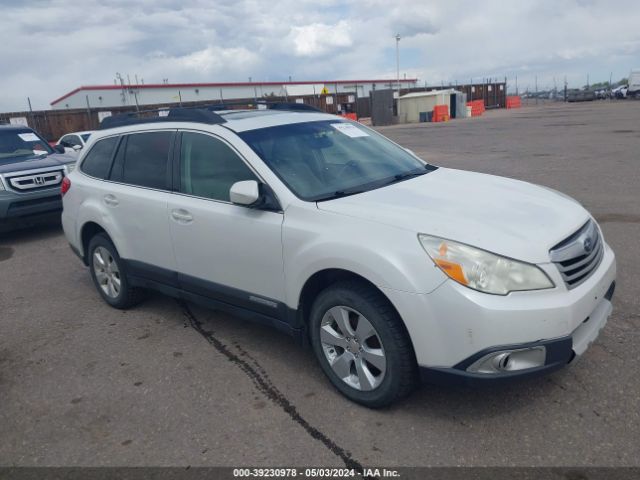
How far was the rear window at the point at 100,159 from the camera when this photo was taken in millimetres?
5005

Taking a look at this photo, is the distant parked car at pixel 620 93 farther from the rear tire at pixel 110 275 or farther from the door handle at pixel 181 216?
the door handle at pixel 181 216

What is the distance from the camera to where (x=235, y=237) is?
12.0 ft

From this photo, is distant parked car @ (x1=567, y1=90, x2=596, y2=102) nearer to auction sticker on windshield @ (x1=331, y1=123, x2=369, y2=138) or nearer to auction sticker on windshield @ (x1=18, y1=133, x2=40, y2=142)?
auction sticker on windshield @ (x1=18, y1=133, x2=40, y2=142)

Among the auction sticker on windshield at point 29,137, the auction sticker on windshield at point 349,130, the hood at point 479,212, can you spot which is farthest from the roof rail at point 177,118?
the auction sticker on windshield at point 29,137

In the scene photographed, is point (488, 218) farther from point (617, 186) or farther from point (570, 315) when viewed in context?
point (617, 186)

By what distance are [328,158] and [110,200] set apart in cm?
212

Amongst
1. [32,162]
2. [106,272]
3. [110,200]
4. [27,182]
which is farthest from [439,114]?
[110,200]

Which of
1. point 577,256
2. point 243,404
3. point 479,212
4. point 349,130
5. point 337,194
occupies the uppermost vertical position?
point 349,130

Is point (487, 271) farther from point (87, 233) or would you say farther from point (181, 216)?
point (87, 233)

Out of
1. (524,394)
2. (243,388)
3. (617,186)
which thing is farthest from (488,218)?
(617,186)

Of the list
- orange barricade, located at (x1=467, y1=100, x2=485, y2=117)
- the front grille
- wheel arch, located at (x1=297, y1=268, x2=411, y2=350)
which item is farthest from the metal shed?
wheel arch, located at (x1=297, y1=268, x2=411, y2=350)

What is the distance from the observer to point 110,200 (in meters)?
4.78

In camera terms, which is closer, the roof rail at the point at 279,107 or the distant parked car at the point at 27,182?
the roof rail at the point at 279,107

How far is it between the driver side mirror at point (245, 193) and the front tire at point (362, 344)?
2.44ft
